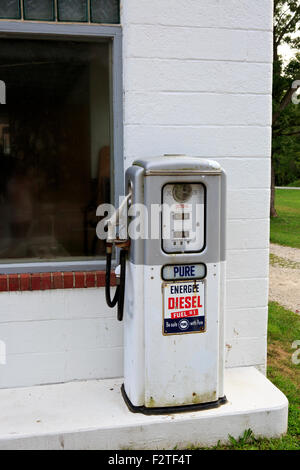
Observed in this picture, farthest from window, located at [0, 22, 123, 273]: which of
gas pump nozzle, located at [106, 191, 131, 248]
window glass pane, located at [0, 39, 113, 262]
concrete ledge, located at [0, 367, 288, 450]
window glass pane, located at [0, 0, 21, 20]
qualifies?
concrete ledge, located at [0, 367, 288, 450]

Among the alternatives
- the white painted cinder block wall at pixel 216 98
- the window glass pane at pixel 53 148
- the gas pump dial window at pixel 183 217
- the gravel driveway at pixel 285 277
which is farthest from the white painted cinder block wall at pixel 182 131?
the gravel driveway at pixel 285 277

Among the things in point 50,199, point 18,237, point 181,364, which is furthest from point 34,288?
point 181,364

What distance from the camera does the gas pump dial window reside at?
9.80 ft

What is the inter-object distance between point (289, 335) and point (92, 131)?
3.16 meters

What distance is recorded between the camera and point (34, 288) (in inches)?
137

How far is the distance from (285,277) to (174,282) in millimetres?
5641

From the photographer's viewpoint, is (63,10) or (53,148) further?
(53,148)

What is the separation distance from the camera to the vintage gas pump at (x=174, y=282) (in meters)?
2.98

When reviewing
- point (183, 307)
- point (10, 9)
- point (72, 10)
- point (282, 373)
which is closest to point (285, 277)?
point (282, 373)

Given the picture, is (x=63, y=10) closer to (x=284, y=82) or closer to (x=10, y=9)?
(x=10, y=9)

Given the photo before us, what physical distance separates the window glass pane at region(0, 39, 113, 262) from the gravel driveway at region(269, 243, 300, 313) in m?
3.75

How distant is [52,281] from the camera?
3.48 meters

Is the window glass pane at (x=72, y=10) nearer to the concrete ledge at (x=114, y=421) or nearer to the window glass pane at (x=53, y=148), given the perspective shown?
the window glass pane at (x=53, y=148)

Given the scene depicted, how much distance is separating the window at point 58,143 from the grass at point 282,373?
156cm
